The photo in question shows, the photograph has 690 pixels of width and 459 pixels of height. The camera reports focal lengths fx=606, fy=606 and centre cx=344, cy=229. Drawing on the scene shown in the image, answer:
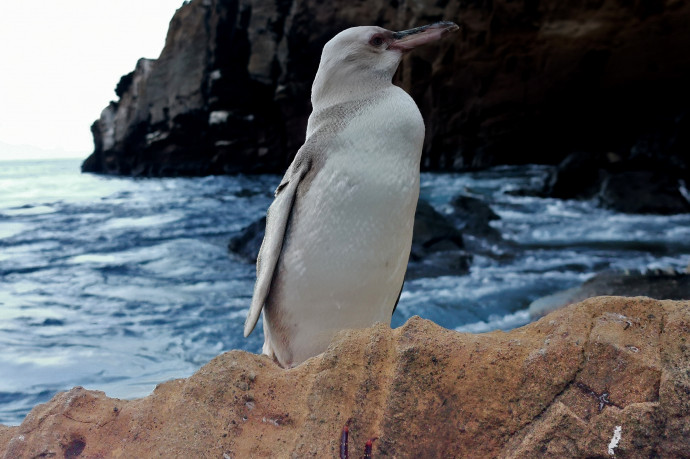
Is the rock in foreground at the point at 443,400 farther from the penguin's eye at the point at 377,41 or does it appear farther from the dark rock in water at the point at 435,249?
the dark rock in water at the point at 435,249

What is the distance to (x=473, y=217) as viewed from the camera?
5969 mm

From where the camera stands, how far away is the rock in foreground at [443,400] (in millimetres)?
644

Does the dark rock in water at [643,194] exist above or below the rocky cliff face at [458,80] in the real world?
below

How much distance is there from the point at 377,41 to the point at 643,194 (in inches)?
250

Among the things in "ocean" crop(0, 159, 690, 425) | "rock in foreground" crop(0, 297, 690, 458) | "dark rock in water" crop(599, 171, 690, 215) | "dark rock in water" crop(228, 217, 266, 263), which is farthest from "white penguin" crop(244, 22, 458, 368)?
"dark rock in water" crop(599, 171, 690, 215)

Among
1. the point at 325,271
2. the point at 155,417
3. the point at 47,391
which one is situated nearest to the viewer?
the point at 155,417

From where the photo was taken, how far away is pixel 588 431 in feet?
2.10

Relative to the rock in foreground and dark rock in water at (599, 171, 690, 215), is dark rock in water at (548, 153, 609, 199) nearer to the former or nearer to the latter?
dark rock in water at (599, 171, 690, 215)

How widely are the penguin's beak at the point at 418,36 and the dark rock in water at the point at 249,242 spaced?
3.51 m

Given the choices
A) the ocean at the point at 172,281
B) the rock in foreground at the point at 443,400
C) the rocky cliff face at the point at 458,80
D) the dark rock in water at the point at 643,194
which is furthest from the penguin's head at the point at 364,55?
the rocky cliff face at the point at 458,80

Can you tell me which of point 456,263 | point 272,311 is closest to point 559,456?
point 272,311

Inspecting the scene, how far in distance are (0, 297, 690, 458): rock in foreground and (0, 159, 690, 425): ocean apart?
4.84 feet

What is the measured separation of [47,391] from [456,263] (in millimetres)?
2931

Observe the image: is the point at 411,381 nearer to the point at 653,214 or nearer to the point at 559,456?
the point at 559,456
